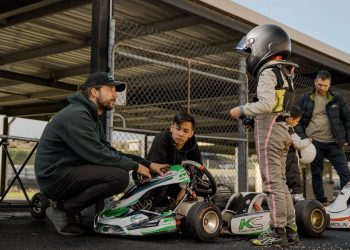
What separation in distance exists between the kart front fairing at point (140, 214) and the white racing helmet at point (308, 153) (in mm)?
2261

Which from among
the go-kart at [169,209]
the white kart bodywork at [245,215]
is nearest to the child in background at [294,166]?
the white kart bodywork at [245,215]

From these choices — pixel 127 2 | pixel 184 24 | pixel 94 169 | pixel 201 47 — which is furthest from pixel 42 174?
pixel 201 47

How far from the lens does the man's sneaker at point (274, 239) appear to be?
12.0 ft

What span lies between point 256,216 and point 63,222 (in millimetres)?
1608

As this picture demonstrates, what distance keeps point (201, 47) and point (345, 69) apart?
2849 mm

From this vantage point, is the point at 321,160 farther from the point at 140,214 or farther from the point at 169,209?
the point at 140,214

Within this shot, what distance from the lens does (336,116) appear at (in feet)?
20.3

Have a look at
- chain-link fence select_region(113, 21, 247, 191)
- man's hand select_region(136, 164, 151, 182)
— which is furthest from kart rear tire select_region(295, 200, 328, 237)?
chain-link fence select_region(113, 21, 247, 191)

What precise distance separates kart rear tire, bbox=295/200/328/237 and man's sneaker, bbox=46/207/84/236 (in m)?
1.90

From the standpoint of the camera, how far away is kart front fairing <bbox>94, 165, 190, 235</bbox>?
3871 millimetres

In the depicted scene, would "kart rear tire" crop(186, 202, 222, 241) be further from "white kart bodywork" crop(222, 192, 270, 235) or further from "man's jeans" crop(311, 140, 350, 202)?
"man's jeans" crop(311, 140, 350, 202)

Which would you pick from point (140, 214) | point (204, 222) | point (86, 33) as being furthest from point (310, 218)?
point (86, 33)

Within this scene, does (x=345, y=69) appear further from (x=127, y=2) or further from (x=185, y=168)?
(x=185, y=168)

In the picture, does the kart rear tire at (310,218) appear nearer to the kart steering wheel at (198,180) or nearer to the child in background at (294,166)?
the kart steering wheel at (198,180)
